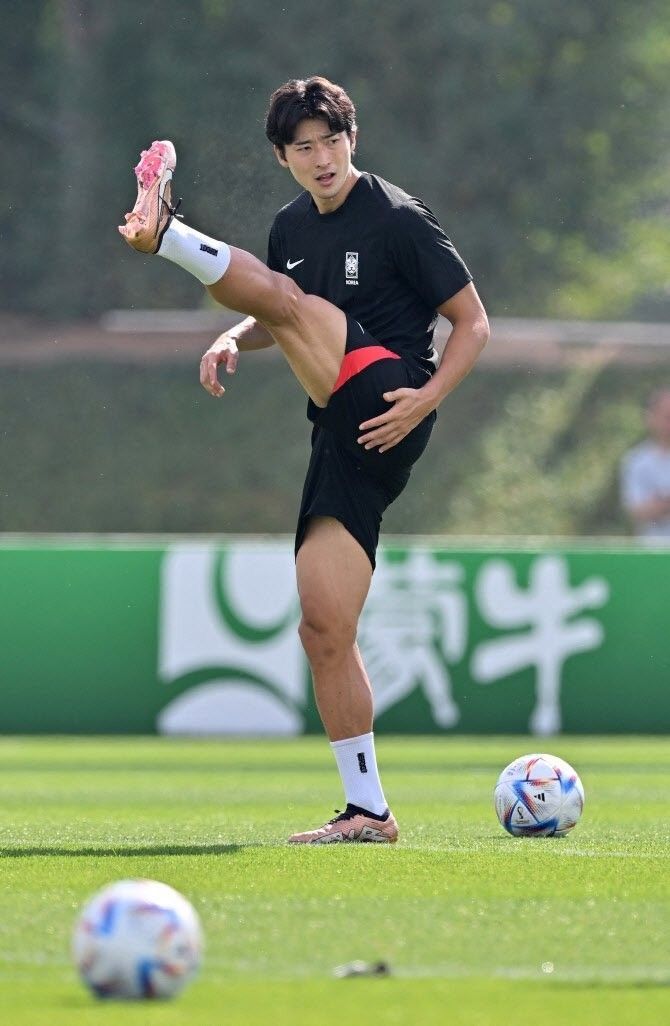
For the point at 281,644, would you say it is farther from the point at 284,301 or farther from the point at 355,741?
the point at 284,301

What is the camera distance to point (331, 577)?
569cm

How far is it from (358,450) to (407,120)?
15659mm

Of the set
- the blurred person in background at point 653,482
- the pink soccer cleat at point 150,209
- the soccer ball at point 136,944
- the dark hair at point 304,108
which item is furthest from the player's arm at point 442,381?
the blurred person in background at point 653,482

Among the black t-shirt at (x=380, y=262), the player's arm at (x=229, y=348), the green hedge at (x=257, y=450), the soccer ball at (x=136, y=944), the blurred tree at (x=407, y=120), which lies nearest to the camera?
the soccer ball at (x=136, y=944)

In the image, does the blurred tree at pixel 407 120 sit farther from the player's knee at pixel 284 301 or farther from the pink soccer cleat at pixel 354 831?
the pink soccer cleat at pixel 354 831

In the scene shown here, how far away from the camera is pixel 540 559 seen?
12383 millimetres

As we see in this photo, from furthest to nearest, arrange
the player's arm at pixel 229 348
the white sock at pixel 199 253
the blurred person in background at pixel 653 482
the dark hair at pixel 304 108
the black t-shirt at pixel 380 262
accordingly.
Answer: the blurred person in background at pixel 653 482 → the player's arm at pixel 229 348 → the black t-shirt at pixel 380 262 → the dark hair at pixel 304 108 → the white sock at pixel 199 253

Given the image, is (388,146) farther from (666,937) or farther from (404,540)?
(666,937)

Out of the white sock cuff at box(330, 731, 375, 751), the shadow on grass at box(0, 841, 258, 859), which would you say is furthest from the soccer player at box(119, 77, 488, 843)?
the shadow on grass at box(0, 841, 258, 859)

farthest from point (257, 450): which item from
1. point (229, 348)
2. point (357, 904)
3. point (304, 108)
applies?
point (357, 904)

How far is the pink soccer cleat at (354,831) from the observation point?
565cm

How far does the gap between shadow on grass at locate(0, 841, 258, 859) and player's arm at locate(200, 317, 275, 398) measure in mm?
1313

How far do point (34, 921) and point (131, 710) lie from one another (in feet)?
26.5

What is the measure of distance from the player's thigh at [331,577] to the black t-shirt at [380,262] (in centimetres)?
59
